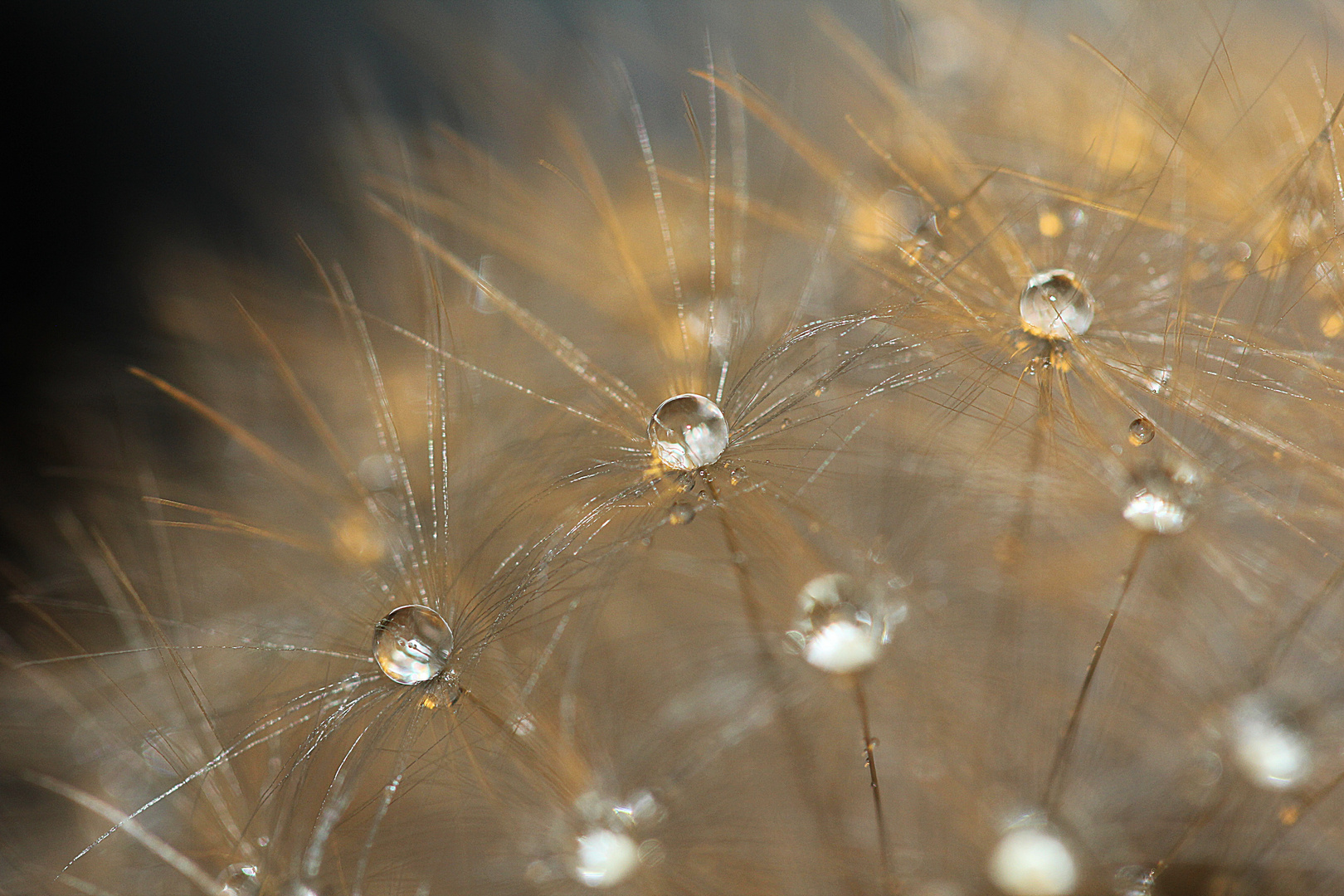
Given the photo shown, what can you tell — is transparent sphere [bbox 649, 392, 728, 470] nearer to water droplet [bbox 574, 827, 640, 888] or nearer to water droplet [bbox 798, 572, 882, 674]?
water droplet [bbox 798, 572, 882, 674]

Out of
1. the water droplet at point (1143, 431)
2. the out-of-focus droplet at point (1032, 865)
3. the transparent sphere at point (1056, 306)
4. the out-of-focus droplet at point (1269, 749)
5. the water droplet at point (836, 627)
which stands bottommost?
the out-of-focus droplet at point (1032, 865)

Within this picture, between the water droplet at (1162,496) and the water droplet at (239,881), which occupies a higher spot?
the water droplet at (1162,496)

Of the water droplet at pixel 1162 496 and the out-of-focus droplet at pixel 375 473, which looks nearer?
the water droplet at pixel 1162 496

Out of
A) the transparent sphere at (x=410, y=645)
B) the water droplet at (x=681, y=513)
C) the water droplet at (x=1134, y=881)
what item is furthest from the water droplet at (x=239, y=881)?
the water droplet at (x=1134, y=881)

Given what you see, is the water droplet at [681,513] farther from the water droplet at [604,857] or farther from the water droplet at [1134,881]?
the water droplet at [1134,881]

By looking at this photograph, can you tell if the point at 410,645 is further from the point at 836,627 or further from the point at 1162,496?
the point at 1162,496

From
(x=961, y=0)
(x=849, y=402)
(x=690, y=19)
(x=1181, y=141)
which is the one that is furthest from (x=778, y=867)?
(x=690, y=19)
